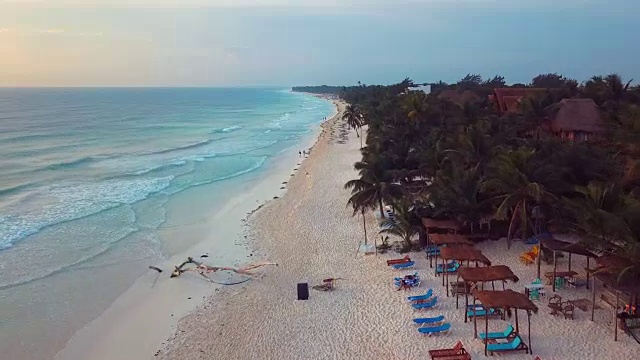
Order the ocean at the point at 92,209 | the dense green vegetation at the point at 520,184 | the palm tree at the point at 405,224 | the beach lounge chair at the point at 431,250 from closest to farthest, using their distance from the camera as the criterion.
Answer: the dense green vegetation at the point at 520,184
the ocean at the point at 92,209
the beach lounge chair at the point at 431,250
the palm tree at the point at 405,224

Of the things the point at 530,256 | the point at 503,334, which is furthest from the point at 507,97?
the point at 503,334

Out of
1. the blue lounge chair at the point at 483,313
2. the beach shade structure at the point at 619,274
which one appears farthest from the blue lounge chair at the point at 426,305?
the beach shade structure at the point at 619,274

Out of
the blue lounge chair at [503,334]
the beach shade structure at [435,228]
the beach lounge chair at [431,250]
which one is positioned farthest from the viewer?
the beach lounge chair at [431,250]

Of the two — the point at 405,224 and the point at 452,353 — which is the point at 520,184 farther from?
the point at 452,353

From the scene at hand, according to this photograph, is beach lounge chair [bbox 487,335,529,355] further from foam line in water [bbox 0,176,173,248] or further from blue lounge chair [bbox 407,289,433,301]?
foam line in water [bbox 0,176,173,248]

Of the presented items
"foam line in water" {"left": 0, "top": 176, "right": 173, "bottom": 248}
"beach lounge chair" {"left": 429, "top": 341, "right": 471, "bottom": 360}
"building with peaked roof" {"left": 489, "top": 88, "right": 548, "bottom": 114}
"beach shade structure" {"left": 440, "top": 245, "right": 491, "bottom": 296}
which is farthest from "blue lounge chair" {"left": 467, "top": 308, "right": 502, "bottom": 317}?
"building with peaked roof" {"left": 489, "top": 88, "right": 548, "bottom": 114}

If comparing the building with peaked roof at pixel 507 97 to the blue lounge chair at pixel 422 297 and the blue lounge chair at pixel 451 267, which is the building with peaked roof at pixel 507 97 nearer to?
the blue lounge chair at pixel 451 267
